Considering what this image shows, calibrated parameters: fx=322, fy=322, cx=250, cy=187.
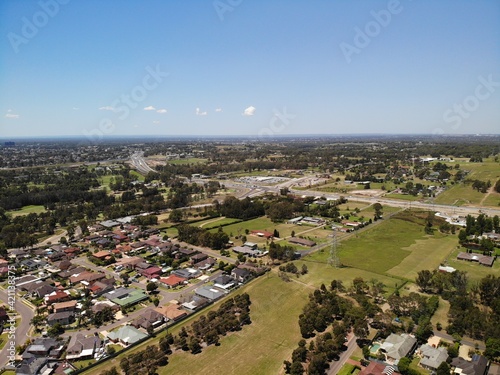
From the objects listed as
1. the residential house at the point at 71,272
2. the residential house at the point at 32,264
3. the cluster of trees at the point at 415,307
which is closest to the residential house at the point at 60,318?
the residential house at the point at 71,272

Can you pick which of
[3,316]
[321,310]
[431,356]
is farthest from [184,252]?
[431,356]

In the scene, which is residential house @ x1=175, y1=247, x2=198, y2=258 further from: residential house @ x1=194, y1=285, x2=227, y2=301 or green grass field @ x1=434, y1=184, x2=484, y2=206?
green grass field @ x1=434, y1=184, x2=484, y2=206

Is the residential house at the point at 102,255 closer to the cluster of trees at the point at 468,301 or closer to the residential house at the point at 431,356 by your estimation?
the residential house at the point at 431,356

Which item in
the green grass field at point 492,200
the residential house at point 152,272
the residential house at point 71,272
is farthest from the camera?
the green grass field at point 492,200

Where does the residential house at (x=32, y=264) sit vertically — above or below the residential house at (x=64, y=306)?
below

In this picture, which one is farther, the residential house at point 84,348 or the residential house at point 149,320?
the residential house at point 149,320

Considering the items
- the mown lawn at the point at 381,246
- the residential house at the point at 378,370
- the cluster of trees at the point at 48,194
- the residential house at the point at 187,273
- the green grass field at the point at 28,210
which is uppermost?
the cluster of trees at the point at 48,194

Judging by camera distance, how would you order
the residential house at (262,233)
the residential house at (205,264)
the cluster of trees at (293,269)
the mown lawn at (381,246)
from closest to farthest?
the cluster of trees at (293,269) < the residential house at (205,264) < the mown lawn at (381,246) < the residential house at (262,233)

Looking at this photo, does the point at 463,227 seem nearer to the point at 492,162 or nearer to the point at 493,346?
the point at 493,346
